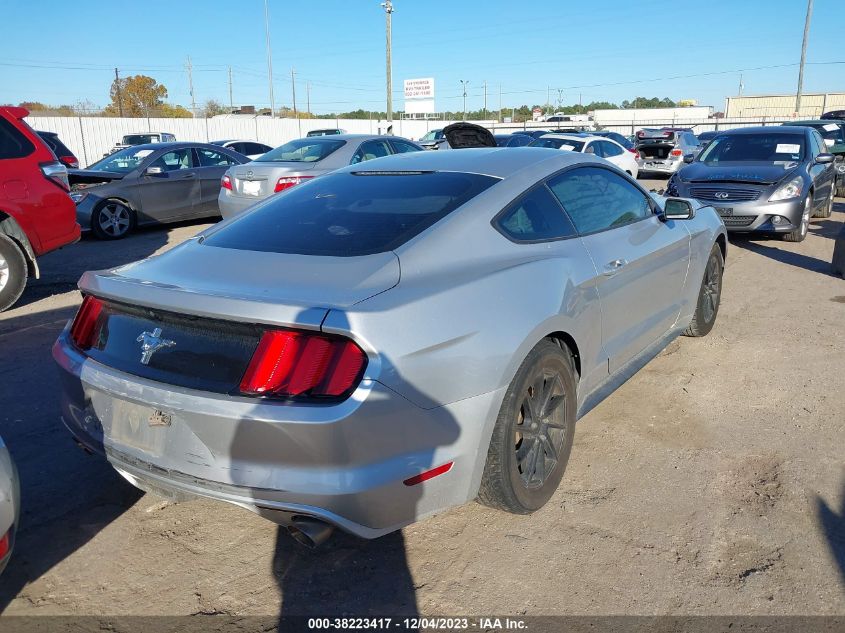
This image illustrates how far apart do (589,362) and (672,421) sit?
1.02 metres

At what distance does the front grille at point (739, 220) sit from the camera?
942cm

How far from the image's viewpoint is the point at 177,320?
2525 mm

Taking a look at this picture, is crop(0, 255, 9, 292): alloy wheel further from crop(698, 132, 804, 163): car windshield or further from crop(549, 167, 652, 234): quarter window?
crop(698, 132, 804, 163): car windshield

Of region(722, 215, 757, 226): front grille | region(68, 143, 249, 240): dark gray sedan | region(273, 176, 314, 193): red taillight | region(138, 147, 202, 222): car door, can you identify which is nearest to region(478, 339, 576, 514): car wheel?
region(273, 176, 314, 193): red taillight

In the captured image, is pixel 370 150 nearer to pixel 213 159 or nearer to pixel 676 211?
pixel 213 159

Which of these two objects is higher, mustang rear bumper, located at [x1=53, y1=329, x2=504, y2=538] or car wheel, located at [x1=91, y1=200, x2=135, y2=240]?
mustang rear bumper, located at [x1=53, y1=329, x2=504, y2=538]

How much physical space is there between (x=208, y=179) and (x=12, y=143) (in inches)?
207

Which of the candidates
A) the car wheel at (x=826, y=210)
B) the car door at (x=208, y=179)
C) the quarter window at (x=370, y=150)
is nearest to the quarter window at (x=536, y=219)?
the quarter window at (x=370, y=150)

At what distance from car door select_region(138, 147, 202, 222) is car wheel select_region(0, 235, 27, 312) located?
4.56 metres

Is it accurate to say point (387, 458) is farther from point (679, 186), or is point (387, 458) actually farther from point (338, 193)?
point (679, 186)

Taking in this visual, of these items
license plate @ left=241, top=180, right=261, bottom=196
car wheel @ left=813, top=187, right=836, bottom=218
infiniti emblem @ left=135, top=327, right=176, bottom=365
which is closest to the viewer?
infiniti emblem @ left=135, top=327, right=176, bottom=365

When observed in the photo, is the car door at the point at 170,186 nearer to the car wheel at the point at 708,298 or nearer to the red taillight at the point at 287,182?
the red taillight at the point at 287,182

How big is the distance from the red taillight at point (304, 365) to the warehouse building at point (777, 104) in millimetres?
64166

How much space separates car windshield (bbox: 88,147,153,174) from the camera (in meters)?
11.3
